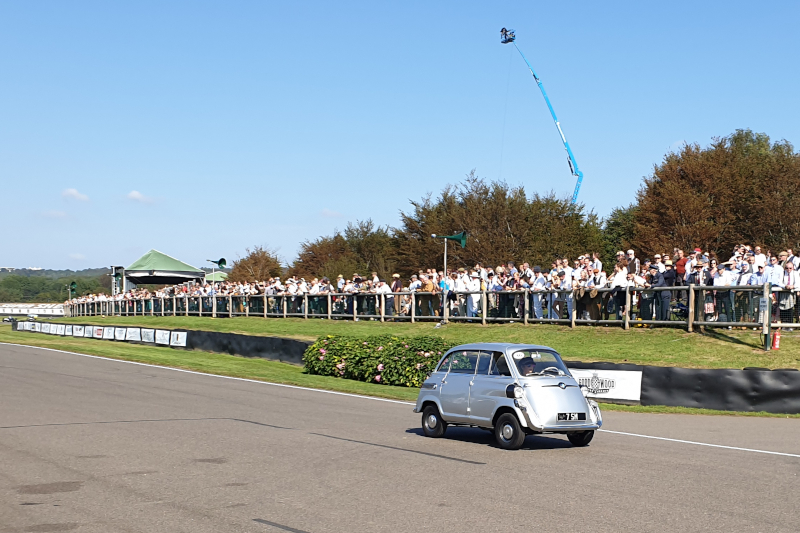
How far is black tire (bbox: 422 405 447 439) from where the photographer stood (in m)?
14.7

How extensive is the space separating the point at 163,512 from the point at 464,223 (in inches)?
2675

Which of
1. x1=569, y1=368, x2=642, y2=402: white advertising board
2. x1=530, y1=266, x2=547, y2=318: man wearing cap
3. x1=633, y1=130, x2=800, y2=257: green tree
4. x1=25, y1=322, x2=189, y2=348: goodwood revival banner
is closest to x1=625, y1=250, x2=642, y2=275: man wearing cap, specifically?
x1=530, y1=266, x2=547, y2=318: man wearing cap

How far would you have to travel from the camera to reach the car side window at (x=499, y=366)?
1374cm

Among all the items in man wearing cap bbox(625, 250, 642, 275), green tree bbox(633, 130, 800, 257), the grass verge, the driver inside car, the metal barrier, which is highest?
green tree bbox(633, 130, 800, 257)

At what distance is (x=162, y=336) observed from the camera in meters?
41.4

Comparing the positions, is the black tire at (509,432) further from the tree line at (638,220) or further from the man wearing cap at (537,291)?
the tree line at (638,220)

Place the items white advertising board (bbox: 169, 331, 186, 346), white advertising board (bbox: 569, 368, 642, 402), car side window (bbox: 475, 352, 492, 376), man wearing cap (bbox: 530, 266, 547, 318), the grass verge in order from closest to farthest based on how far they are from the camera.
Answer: car side window (bbox: 475, 352, 492, 376)
the grass verge
white advertising board (bbox: 569, 368, 642, 402)
man wearing cap (bbox: 530, 266, 547, 318)
white advertising board (bbox: 169, 331, 186, 346)

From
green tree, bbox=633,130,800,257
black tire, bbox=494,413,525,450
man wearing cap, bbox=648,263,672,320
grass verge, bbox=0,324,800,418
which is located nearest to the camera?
black tire, bbox=494,413,525,450

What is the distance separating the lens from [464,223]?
7569cm

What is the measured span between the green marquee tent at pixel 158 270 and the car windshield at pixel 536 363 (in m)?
63.5

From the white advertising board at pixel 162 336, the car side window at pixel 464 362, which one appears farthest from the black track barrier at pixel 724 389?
the white advertising board at pixel 162 336

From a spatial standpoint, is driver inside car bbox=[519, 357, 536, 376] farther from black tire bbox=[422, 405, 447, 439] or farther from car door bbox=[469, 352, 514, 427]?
black tire bbox=[422, 405, 447, 439]

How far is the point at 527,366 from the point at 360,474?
4022 millimetres

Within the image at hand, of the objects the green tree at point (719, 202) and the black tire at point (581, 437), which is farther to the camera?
the green tree at point (719, 202)
